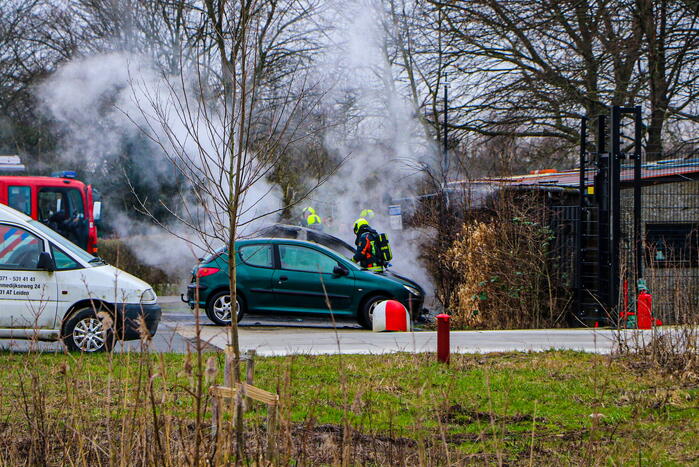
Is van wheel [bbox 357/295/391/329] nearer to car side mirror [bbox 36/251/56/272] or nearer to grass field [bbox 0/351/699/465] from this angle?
grass field [bbox 0/351/699/465]

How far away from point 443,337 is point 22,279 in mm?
5046

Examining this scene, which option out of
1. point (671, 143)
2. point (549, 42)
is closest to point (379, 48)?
point (549, 42)

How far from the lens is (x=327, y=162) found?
21328 mm

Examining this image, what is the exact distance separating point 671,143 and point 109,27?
14.5 metres

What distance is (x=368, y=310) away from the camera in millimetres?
15141

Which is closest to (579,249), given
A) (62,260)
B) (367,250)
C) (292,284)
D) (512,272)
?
(512,272)

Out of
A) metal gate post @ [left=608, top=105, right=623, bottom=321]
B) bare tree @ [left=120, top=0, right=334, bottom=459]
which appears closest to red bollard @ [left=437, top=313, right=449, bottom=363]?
bare tree @ [left=120, top=0, right=334, bottom=459]

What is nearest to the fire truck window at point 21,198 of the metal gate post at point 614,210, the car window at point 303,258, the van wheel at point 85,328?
the car window at point 303,258

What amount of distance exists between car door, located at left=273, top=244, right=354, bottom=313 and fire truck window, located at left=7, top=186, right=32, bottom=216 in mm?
8232

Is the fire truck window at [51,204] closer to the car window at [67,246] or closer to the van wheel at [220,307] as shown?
the van wheel at [220,307]

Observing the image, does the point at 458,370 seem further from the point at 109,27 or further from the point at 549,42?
the point at 109,27

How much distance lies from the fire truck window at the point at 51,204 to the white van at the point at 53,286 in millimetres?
10263

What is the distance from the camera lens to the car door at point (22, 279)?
33.4 feet

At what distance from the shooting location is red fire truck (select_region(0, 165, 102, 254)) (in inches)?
801
